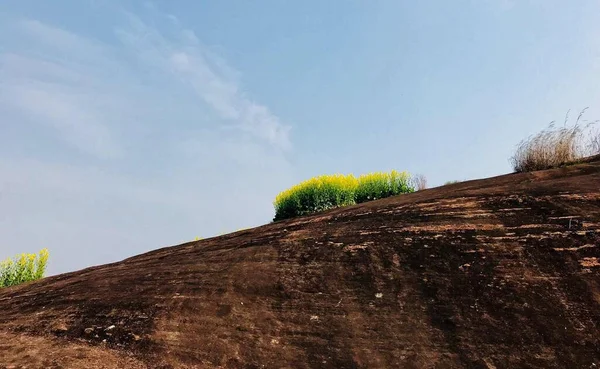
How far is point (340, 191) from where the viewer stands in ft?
49.7

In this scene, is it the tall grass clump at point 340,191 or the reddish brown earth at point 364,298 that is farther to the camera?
the tall grass clump at point 340,191

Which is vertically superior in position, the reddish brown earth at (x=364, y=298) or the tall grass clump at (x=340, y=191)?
the tall grass clump at (x=340, y=191)

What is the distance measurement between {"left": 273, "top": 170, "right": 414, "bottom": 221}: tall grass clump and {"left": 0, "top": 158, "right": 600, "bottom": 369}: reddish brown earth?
6913 millimetres

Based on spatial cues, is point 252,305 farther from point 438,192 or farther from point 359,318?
point 438,192

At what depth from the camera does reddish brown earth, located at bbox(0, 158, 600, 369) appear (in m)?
5.18

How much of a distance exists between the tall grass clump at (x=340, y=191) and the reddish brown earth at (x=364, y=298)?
22.7 feet

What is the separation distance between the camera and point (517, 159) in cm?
1238

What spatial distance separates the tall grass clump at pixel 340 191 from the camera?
1520 cm

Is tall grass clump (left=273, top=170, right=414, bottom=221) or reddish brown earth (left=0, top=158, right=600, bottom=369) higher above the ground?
tall grass clump (left=273, top=170, right=414, bottom=221)

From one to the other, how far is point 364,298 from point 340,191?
924cm

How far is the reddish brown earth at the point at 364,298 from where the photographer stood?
204 inches

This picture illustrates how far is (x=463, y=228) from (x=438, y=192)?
2.06 meters

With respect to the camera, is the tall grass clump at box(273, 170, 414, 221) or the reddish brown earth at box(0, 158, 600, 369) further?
the tall grass clump at box(273, 170, 414, 221)

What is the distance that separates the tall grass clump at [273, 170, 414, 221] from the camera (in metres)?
15.2
